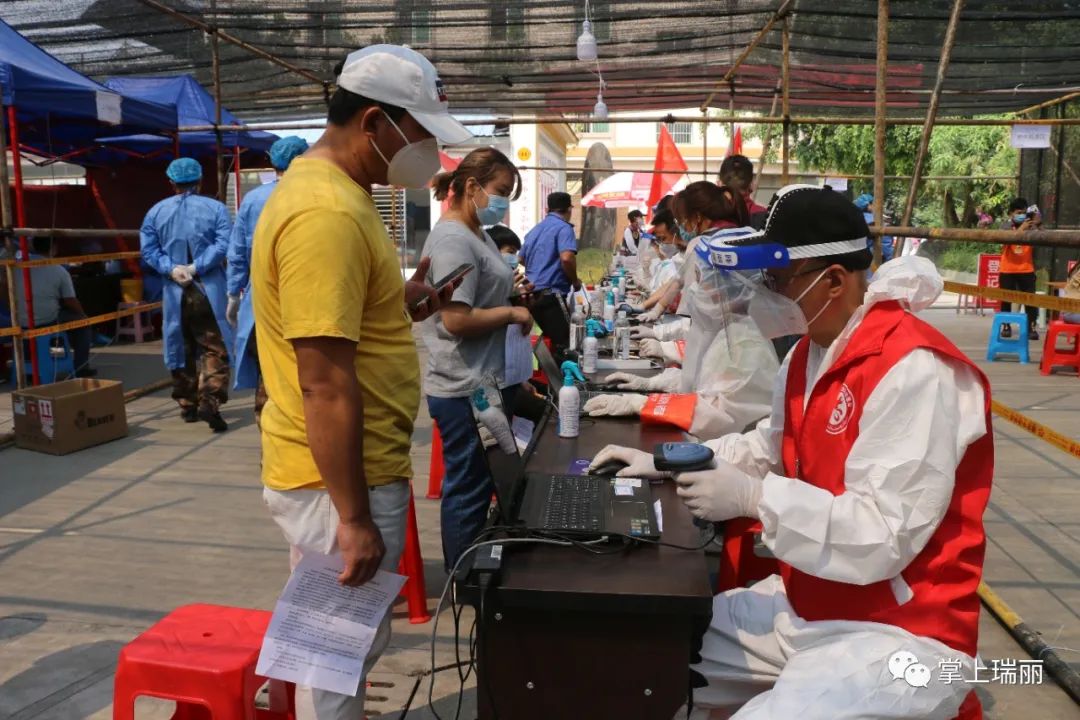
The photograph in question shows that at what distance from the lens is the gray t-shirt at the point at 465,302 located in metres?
3.29

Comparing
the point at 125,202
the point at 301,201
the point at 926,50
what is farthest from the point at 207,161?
the point at 301,201

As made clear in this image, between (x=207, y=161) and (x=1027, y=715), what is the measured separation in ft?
44.9

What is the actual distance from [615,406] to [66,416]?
4.17 m

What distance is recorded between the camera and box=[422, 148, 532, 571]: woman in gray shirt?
334 centimetres

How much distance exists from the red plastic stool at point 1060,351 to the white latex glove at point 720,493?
8.16 m

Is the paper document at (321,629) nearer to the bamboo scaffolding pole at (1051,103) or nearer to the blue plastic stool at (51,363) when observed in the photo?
the blue plastic stool at (51,363)

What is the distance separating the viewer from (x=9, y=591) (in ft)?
11.7

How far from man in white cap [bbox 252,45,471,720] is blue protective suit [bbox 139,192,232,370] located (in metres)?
4.75

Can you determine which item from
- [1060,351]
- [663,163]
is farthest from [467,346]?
[663,163]

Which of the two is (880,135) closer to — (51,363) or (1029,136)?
(1029,136)

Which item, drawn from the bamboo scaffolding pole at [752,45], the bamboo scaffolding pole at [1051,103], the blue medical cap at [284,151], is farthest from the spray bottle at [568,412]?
the bamboo scaffolding pole at [1051,103]

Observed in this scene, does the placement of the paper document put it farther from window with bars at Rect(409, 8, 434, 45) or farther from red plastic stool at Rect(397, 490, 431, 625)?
window with bars at Rect(409, 8, 434, 45)

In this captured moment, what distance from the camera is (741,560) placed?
8.20 ft

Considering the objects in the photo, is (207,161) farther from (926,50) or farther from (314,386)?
(314,386)
